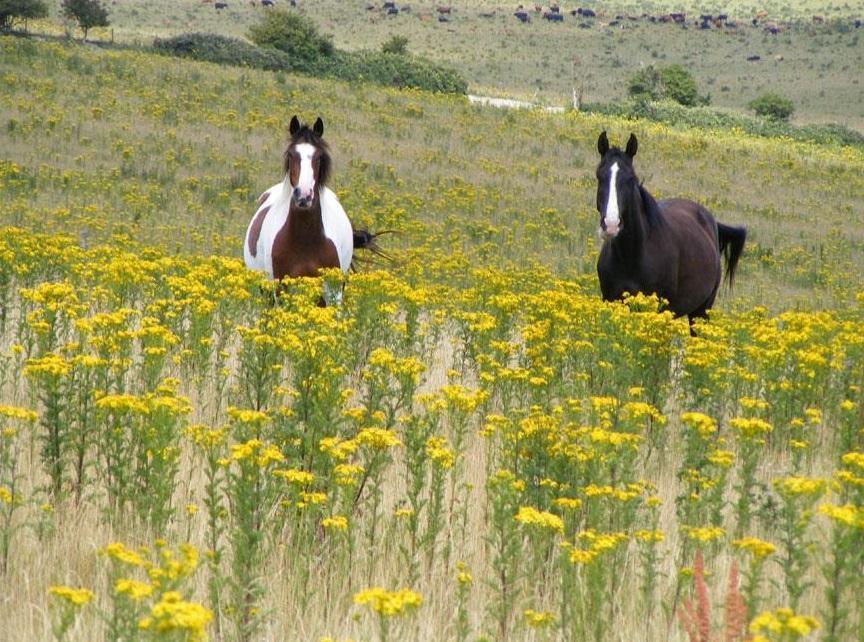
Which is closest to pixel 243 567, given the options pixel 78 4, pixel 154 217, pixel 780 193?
pixel 154 217

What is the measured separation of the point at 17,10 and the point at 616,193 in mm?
37120

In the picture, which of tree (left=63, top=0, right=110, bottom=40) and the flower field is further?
tree (left=63, top=0, right=110, bottom=40)

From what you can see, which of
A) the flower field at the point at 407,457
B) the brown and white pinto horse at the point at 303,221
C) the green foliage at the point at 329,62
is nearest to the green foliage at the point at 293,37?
the green foliage at the point at 329,62

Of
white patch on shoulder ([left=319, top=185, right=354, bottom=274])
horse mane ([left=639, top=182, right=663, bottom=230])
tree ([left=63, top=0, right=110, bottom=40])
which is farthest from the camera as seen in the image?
tree ([left=63, top=0, right=110, bottom=40])

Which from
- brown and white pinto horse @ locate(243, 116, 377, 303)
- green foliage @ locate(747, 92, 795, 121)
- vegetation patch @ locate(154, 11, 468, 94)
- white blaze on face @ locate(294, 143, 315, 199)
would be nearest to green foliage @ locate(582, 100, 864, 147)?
vegetation patch @ locate(154, 11, 468, 94)

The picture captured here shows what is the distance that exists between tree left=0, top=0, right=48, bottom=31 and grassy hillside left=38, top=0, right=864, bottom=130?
2490cm

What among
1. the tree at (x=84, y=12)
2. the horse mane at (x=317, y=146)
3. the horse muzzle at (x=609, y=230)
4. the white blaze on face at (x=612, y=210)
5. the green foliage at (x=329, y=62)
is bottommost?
the horse muzzle at (x=609, y=230)

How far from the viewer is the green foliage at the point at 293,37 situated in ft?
154

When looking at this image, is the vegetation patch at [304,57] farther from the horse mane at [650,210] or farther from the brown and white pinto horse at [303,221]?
the brown and white pinto horse at [303,221]

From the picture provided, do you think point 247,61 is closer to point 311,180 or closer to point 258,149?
point 258,149

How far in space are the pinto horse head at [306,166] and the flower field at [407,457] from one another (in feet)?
3.16

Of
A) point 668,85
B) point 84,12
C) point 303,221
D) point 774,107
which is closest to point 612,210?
point 303,221

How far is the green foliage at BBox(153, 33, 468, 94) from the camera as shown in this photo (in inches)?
1682

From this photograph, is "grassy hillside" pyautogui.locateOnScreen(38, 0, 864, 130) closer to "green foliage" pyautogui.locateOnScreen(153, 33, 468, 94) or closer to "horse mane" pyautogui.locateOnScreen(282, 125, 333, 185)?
"green foliage" pyautogui.locateOnScreen(153, 33, 468, 94)
